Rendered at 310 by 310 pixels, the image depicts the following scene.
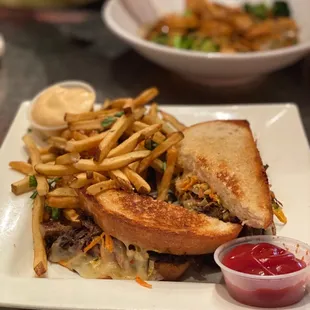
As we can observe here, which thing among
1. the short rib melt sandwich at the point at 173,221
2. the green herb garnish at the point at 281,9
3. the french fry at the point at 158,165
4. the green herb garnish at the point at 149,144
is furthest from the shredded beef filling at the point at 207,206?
the green herb garnish at the point at 281,9

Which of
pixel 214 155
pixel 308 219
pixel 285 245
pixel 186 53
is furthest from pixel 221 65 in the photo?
pixel 285 245

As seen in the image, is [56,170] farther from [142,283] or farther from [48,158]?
[142,283]

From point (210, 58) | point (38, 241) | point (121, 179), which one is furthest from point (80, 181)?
point (210, 58)

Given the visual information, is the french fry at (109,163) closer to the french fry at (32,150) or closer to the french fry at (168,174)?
the french fry at (168,174)

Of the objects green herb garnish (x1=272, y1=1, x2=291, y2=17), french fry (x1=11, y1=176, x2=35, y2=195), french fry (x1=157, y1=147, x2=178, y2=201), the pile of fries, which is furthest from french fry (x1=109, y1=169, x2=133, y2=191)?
green herb garnish (x1=272, y1=1, x2=291, y2=17)

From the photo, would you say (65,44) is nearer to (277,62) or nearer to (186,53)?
(186,53)

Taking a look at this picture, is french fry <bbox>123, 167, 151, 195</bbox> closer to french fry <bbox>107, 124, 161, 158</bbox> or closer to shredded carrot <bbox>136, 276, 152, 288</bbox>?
french fry <bbox>107, 124, 161, 158</bbox>
